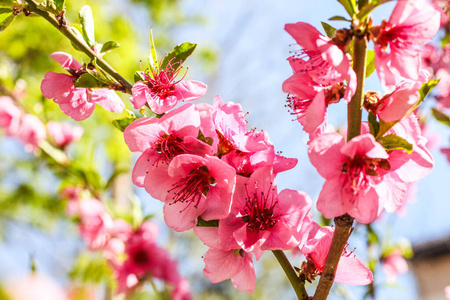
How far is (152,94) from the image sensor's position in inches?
25.8

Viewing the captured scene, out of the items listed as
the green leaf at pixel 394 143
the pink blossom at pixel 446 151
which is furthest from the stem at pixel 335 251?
the pink blossom at pixel 446 151

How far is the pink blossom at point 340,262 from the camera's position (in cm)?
61

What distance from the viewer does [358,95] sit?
1.67 ft

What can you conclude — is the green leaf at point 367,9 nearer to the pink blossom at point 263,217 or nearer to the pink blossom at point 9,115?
the pink blossom at point 263,217

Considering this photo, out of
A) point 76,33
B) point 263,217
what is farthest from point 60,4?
point 263,217

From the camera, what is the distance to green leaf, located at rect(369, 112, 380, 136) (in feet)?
1.78

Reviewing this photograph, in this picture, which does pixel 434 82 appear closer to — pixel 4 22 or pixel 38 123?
pixel 4 22

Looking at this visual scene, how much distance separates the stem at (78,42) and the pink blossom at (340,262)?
14.9 inches

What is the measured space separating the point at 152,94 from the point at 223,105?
0.11m

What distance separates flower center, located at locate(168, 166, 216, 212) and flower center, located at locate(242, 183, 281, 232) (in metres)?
0.07

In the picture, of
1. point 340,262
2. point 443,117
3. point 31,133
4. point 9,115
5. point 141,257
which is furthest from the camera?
point 9,115

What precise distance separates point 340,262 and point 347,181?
139 mm

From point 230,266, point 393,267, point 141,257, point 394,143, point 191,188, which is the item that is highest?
point 394,143

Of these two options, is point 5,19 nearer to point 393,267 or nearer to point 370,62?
point 370,62
